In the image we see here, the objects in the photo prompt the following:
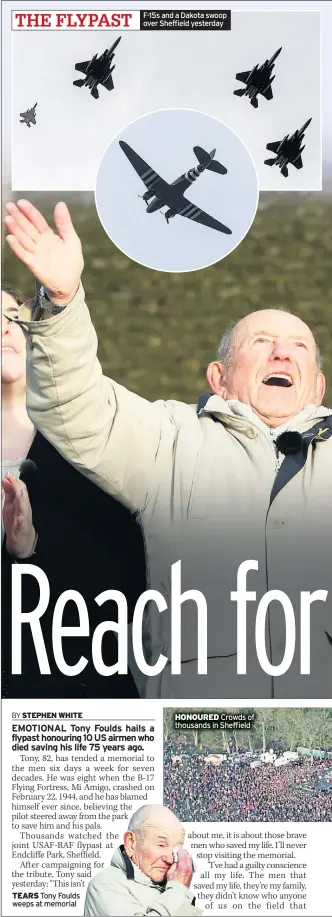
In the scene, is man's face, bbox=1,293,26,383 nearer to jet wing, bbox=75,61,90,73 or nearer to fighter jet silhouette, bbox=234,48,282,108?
jet wing, bbox=75,61,90,73

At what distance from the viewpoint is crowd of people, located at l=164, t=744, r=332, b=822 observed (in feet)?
13.0

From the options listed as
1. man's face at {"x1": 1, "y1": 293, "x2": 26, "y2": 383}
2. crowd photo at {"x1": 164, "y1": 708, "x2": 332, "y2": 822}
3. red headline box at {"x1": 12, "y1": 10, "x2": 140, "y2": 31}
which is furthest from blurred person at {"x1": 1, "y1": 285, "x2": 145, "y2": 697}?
red headline box at {"x1": 12, "y1": 10, "x2": 140, "y2": 31}

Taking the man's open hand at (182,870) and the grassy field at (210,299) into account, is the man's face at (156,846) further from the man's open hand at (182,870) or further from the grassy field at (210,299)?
the grassy field at (210,299)

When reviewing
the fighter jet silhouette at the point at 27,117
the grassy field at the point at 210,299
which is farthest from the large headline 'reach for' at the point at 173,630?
the fighter jet silhouette at the point at 27,117

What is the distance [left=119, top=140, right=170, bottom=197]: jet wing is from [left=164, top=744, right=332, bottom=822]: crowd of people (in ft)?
6.24

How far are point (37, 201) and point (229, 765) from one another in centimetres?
202

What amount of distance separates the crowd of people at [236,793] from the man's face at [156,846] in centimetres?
6

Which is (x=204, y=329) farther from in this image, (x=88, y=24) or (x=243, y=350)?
(x=88, y=24)

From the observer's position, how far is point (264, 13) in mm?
3998

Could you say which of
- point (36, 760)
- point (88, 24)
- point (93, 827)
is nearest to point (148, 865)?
point (93, 827)

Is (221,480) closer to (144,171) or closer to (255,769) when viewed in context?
(255,769)

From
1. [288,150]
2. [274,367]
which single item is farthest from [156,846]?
[288,150]

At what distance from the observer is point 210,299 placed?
159 inches

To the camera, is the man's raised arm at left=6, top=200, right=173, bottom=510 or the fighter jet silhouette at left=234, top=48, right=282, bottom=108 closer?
the man's raised arm at left=6, top=200, right=173, bottom=510
